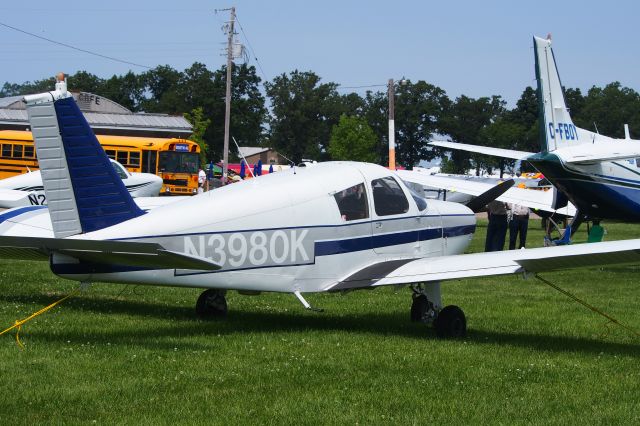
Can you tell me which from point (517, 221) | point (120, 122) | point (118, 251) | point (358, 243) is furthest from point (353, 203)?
point (120, 122)

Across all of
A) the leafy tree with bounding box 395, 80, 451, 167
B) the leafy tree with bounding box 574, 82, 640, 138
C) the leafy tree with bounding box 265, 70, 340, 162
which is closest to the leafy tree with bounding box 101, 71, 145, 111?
the leafy tree with bounding box 265, 70, 340, 162

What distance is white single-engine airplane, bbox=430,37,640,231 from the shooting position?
66.9 ft

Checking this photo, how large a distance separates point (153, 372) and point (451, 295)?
25.9ft

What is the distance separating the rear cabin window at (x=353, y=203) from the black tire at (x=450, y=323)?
1473mm

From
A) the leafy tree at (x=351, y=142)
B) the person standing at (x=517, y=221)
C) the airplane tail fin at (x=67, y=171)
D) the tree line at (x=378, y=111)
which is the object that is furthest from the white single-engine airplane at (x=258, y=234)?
the tree line at (x=378, y=111)

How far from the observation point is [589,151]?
66.8 ft

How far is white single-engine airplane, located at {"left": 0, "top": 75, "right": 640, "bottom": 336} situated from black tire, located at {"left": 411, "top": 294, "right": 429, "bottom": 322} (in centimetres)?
15

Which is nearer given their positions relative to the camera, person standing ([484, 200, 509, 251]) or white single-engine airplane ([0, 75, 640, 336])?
white single-engine airplane ([0, 75, 640, 336])

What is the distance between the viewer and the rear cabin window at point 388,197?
11624 millimetres

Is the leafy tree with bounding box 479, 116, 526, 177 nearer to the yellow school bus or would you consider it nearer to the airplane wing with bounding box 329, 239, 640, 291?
the yellow school bus

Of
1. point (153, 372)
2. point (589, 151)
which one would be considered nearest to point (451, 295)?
point (589, 151)

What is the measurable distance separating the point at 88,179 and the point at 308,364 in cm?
331

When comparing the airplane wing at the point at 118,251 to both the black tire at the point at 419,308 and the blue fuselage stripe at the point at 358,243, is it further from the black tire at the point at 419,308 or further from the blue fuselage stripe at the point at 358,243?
the black tire at the point at 419,308

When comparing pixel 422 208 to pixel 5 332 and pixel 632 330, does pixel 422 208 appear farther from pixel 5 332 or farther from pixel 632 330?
pixel 5 332
